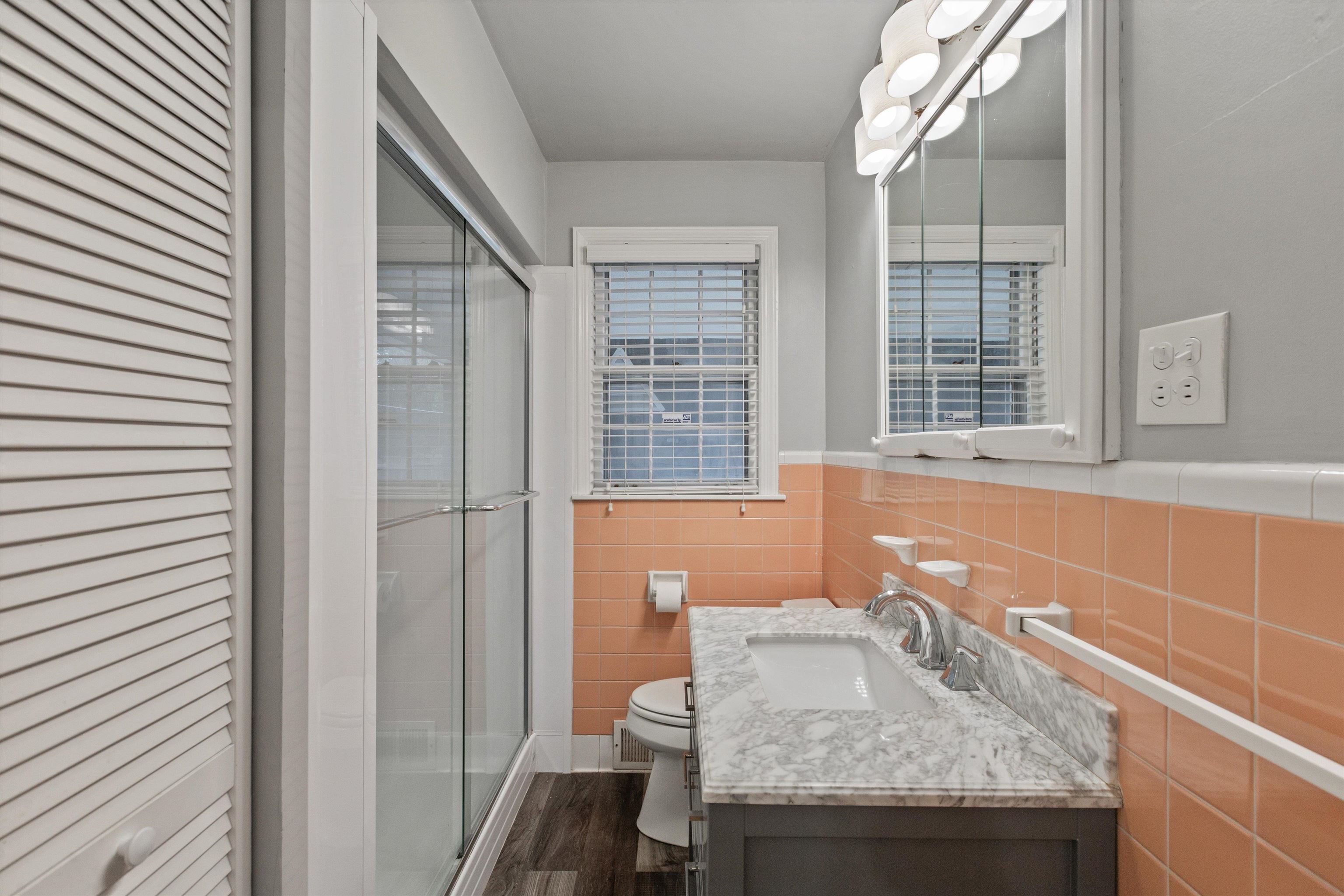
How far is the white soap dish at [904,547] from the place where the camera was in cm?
155

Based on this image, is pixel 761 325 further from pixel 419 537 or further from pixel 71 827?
pixel 71 827

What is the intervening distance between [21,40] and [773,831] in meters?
1.13

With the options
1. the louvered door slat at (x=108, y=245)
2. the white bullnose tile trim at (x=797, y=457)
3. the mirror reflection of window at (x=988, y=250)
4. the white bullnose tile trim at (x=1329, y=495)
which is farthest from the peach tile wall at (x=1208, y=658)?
the white bullnose tile trim at (x=797, y=457)

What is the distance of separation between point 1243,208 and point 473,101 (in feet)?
5.31

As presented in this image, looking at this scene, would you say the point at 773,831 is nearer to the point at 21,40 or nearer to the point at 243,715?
the point at 243,715

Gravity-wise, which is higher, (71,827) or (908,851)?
(71,827)

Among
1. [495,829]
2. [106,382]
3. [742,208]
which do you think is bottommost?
[495,829]

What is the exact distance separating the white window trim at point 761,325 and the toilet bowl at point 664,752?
0.77 m


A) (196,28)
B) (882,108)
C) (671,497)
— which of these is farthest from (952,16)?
(671,497)

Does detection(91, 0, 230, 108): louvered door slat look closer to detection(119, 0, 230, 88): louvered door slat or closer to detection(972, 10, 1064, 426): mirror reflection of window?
detection(119, 0, 230, 88): louvered door slat

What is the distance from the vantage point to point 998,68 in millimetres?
1160

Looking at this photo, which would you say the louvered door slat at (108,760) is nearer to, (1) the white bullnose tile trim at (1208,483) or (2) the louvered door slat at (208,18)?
(2) the louvered door slat at (208,18)

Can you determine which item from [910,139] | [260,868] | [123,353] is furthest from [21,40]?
[910,139]

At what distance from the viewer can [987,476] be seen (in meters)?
1.24
